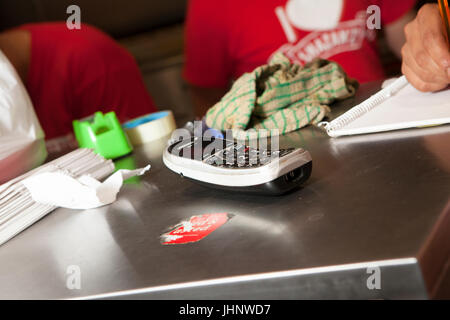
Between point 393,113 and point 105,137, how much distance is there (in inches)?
18.1

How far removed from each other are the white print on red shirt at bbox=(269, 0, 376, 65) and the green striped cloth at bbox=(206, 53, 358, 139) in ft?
2.31

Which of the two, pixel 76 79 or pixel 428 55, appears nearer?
pixel 428 55

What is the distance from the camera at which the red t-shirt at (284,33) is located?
5.31ft

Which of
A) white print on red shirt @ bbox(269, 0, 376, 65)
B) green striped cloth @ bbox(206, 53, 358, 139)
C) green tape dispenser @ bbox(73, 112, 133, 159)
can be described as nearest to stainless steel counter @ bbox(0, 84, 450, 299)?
green striped cloth @ bbox(206, 53, 358, 139)

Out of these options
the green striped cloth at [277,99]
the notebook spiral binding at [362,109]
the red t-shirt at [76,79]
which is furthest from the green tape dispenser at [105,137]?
the red t-shirt at [76,79]

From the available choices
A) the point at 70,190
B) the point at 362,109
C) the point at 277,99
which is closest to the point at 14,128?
the point at 70,190

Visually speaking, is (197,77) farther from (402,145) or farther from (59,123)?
(402,145)

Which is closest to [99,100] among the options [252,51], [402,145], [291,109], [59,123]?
[59,123]

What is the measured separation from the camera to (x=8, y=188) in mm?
695

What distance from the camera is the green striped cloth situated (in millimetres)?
820

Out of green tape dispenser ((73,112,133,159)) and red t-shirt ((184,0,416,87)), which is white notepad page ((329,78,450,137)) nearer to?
green tape dispenser ((73,112,133,159))

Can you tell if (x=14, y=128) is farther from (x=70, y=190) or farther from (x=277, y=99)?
(x=277, y=99)

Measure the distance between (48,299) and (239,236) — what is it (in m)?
0.18

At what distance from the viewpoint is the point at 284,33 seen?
64.9 inches
